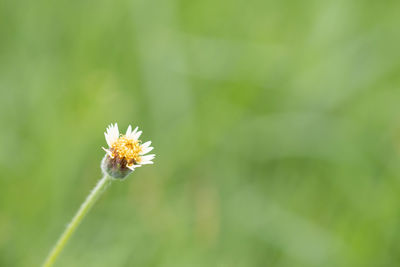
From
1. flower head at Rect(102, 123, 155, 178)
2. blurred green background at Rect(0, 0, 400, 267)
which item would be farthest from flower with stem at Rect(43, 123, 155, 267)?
blurred green background at Rect(0, 0, 400, 267)

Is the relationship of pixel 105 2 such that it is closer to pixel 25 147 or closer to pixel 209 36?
pixel 209 36

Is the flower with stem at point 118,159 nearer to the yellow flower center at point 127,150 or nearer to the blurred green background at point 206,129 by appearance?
the yellow flower center at point 127,150

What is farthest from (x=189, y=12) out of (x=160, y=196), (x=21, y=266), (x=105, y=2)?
(x=21, y=266)

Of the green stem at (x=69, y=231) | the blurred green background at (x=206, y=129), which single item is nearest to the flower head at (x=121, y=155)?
the green stem at (x=69, y=231)

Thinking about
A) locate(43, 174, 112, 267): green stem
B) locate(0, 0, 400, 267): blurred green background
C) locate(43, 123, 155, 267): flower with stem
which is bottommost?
locate(43, 174, 112, 267): green stem

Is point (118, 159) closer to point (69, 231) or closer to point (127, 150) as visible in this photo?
point (127, 150)

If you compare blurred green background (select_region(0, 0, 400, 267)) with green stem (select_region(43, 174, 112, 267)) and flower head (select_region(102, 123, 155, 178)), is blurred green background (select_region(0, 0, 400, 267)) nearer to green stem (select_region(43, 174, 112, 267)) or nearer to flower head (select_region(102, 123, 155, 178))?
flower head (select_region(102, 123, 155, 178))
